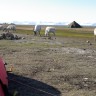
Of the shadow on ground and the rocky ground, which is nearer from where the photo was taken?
the shadow on ground

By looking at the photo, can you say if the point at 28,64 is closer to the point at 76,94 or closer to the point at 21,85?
the point at 21,85

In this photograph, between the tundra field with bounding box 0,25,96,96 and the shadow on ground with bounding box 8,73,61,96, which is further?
the tundra field with bounding box 0,25,96,96

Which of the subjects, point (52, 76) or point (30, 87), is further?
point (52, 76)

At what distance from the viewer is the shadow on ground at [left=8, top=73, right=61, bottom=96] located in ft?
46.2

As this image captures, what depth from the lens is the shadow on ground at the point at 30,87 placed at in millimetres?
14069

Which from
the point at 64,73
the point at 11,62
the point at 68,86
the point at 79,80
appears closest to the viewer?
the point at 68,86

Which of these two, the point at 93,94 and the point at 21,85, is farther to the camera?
the point at 21,85

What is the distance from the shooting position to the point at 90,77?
17.0 meters

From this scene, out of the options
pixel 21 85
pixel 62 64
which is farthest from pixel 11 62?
pixel 21 85

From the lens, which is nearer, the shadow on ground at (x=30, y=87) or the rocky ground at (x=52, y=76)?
the shadow on ground at (x=30, y=87)

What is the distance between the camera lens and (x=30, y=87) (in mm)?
14938

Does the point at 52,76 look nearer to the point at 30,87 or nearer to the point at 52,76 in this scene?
the point at 52,76

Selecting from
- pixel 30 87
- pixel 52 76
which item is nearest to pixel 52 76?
pixel 52 76

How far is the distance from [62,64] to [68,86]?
5892 mm
